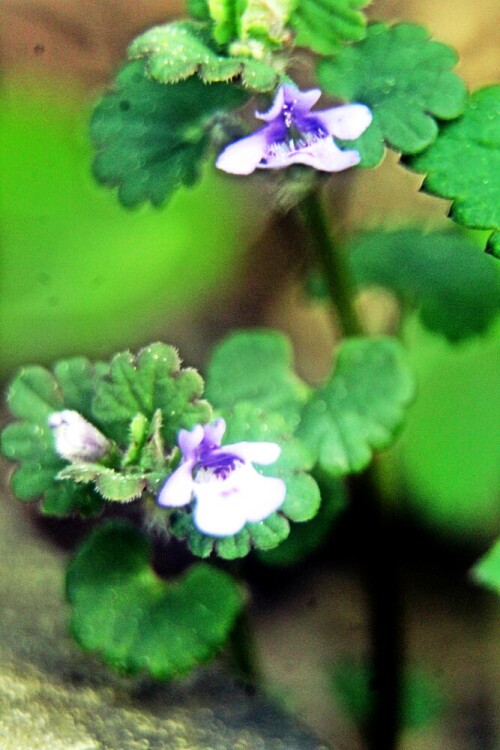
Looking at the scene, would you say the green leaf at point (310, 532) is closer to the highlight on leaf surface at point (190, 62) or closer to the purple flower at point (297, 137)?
the purple flower at point (297, 137)

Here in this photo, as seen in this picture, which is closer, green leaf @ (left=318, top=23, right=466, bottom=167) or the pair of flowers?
the pair of flowers

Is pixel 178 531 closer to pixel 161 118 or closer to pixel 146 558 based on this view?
pixel 146 558

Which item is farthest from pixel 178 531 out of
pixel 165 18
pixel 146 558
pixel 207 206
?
pixel 165 18

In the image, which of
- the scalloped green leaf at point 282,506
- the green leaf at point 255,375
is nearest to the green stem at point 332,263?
the green leaf at point 255,375

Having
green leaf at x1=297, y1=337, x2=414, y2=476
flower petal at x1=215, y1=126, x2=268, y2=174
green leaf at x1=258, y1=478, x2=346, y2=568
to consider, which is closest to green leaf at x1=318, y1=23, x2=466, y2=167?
flower petal at x1=215, y1=126, x2=268, y2=174

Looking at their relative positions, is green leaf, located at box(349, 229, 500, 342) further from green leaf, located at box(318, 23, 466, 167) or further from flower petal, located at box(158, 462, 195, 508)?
flower petal, located at box(158, 462, 195, 508)
